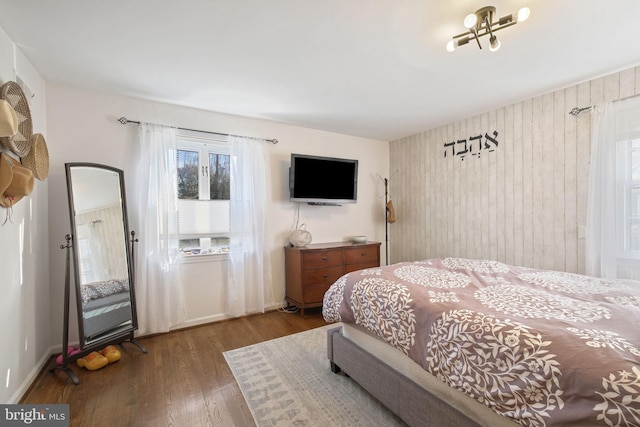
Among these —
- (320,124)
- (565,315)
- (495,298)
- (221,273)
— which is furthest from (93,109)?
(565,315)

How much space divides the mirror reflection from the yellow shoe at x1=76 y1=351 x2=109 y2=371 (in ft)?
0.42

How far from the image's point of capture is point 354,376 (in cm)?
186

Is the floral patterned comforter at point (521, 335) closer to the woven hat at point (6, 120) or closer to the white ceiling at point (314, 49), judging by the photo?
the white ceiling at point (314, 49)

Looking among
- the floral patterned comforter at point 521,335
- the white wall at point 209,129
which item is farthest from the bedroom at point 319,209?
the floral patterned comforter at point 521,335

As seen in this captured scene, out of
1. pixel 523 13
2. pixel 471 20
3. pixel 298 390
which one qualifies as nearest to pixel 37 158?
pixel 298 390

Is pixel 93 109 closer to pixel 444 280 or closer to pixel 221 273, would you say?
pixel 221 273

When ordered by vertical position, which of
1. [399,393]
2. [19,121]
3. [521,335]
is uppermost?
[19,121]

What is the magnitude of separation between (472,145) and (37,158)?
4225 millimetres

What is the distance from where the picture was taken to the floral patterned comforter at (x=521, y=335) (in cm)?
89

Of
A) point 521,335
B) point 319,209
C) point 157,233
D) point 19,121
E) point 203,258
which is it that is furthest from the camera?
point 319,209

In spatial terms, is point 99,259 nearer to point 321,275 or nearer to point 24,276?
point 24,276

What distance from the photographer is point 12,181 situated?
1653mm

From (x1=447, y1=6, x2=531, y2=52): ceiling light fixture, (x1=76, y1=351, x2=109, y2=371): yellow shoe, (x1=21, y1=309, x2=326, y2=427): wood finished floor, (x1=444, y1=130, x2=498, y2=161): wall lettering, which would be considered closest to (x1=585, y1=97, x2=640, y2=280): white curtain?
(x1=444, y1=130, x2=498, y2=161): wall lettering

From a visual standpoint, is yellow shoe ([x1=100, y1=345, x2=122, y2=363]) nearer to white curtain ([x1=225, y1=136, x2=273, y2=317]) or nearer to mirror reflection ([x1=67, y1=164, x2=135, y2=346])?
mirror reflection ([x1=67, y1=164, x2=135, y2=346])
